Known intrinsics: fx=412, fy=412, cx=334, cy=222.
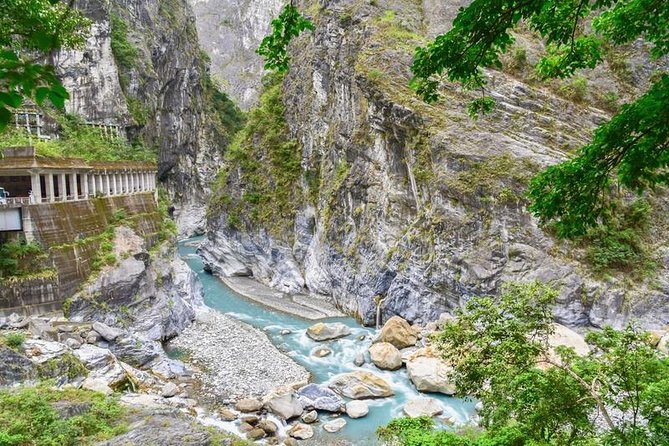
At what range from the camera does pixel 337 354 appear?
17.2 metres

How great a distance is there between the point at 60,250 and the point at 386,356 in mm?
12835

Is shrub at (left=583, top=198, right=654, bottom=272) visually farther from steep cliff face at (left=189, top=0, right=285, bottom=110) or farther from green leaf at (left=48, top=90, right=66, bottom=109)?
steep cliff face at (left=189, top=0, right=285, bottom=110)

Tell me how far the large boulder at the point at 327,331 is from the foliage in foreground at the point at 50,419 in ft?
34.5

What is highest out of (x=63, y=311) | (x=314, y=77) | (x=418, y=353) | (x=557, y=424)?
(x=314, y=77)

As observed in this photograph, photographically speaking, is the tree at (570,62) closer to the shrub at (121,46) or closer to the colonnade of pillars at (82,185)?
the colonnade of pillars at (82,185)

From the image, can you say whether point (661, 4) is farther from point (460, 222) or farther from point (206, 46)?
point (206, 46)

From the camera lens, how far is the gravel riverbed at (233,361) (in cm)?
1427

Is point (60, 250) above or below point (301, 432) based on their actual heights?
above

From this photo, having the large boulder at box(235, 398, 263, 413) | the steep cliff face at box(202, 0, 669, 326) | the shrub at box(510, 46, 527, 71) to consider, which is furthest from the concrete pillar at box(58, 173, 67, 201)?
the shrub at box(510, 46, 527, 71)

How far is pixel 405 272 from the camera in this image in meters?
19.9

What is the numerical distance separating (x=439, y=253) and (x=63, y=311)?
15.1 meters

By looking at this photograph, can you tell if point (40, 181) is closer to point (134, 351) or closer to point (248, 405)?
point (134, 351)

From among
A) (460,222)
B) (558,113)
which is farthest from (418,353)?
(558,113)

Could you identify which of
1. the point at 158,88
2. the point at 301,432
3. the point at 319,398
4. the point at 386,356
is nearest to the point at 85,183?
the point at 319,398
